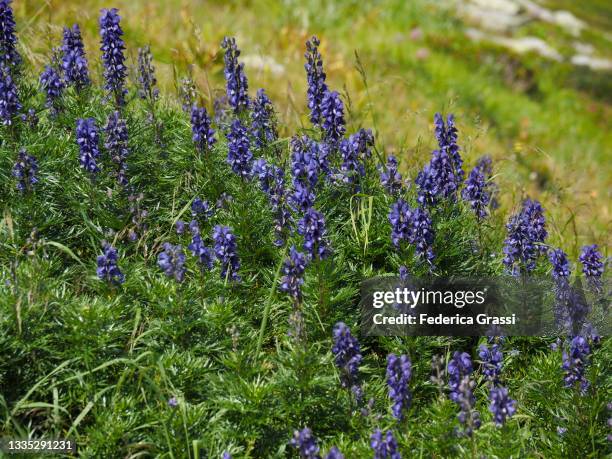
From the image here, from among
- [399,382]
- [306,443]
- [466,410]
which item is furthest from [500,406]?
[306,443]

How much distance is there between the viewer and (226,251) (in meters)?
3.95

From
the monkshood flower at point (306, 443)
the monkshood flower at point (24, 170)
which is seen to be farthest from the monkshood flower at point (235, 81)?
the monkshood flower at point (306, 443)

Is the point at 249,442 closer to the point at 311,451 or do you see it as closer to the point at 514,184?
the point at 311,451

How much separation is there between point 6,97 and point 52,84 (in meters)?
0.44

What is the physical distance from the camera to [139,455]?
343 cm

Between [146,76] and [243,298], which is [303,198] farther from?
[146,76]

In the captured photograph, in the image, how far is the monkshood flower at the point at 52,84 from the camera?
4.59 meters

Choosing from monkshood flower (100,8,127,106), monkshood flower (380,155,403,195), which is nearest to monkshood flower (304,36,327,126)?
monkshood flower (380,155,403,195)

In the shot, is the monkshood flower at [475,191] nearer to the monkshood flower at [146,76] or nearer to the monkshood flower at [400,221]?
the monkshood flower at [400,221]

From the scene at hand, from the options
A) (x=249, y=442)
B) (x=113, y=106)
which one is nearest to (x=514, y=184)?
(x=113, y=106)

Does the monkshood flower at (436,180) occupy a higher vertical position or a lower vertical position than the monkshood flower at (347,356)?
higher

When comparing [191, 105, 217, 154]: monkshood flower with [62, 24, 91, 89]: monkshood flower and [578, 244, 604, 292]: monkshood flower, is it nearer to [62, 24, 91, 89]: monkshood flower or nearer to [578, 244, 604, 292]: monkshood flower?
[62, 24, 91, 89]: monkshood flower

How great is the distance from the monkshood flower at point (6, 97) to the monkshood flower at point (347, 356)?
2.41 m

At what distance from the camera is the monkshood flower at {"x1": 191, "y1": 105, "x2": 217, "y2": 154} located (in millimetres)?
4363
